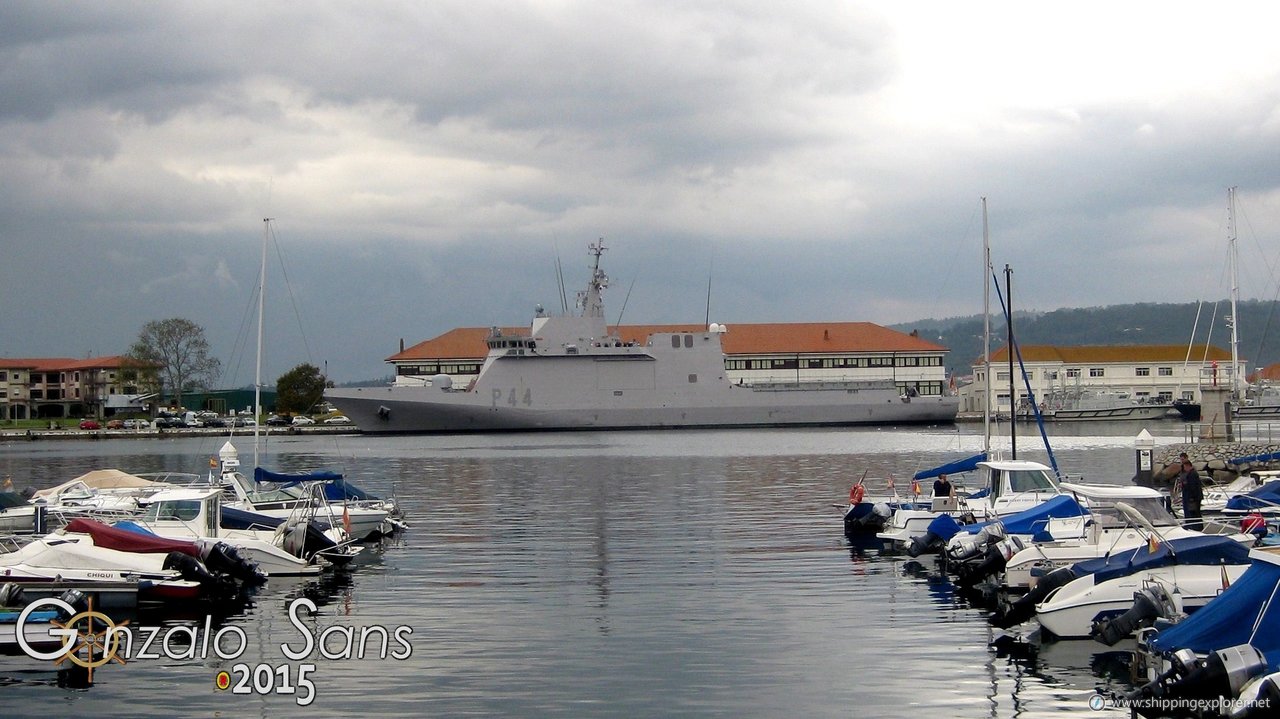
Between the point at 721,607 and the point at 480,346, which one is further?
the point at 480,346

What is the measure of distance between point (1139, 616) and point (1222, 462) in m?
20.4

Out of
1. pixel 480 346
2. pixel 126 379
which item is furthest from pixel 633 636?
pixel 126 379

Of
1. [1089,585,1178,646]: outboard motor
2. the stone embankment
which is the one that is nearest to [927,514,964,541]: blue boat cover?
[1089,585,1178,646]: outboard motor

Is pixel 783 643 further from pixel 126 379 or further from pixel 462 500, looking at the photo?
pixel 126 379

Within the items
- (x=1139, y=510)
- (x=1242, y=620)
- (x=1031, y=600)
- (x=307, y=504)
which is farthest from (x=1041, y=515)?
(x=307, y=504)

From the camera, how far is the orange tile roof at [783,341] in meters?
92.6

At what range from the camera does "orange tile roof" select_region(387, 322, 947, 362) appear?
304 feet

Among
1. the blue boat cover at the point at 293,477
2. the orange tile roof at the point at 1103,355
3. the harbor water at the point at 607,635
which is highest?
the orange tile roof at the point at 1103,355

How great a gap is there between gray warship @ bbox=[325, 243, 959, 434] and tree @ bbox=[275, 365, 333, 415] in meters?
26.2

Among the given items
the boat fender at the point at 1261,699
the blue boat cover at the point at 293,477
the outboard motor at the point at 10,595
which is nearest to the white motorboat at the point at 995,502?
the blue boat cover at the point at 293,477

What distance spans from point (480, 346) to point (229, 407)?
22.9m

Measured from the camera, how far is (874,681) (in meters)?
10.5

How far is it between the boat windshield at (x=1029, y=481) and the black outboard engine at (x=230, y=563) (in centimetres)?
1197

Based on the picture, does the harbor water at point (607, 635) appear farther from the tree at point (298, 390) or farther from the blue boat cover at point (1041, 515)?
the tree at point (298, 390)
